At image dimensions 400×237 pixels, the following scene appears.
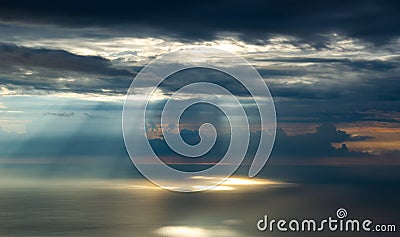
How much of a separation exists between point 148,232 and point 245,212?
50.4m

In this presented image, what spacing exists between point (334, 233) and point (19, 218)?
10238cm

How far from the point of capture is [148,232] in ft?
516

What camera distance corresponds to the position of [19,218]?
188 metres

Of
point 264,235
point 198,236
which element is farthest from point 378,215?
point 198,236

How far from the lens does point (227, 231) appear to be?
502 feet

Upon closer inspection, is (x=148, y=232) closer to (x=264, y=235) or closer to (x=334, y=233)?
(x=264, y=235)

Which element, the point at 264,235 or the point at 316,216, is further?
the point at 316,216

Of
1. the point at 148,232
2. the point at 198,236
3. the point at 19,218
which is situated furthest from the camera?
the point at 19,218

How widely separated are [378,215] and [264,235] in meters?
67.0

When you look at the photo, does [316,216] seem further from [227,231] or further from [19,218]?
[19,218]

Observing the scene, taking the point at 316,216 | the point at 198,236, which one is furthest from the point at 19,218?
the point at 316,216

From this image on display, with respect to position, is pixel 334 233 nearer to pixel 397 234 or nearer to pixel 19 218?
pixel 397 234

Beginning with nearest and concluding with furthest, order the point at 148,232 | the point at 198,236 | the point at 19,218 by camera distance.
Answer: the point at 198,236, the point at 148,232, the point at 19,218

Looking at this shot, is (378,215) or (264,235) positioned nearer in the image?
(264,235)
